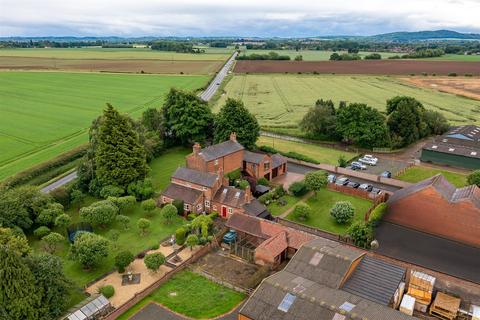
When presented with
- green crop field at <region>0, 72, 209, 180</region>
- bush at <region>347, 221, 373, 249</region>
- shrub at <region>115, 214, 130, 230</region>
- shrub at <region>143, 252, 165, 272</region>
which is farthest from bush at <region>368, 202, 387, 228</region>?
green crop field at <region>0, 72, 209, 180</region>

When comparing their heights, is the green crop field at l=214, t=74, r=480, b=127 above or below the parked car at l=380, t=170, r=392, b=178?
above

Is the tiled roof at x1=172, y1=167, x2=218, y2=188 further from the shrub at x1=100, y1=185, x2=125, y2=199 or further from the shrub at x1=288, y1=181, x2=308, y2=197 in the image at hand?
the shrub at x1=288, y1=181, x2=308, y2=197

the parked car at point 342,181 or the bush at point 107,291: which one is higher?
the parked car at point 342,181

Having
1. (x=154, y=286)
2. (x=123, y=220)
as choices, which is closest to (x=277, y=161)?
(x=123, y=220)

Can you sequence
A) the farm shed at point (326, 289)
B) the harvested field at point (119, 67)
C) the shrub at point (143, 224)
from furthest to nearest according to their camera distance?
the harvested field at point (119, 67)
the shrub at point (143, 224)
the farm shed at point (326, 289)

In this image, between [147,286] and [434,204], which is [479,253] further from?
[147,286]

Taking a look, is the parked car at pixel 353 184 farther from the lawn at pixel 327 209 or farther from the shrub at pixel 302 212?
the shrub at pixel 302 212

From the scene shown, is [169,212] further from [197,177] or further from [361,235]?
[361,235]

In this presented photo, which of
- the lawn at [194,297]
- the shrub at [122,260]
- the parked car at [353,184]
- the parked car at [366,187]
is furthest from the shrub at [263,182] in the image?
the shrub at [122,260]
